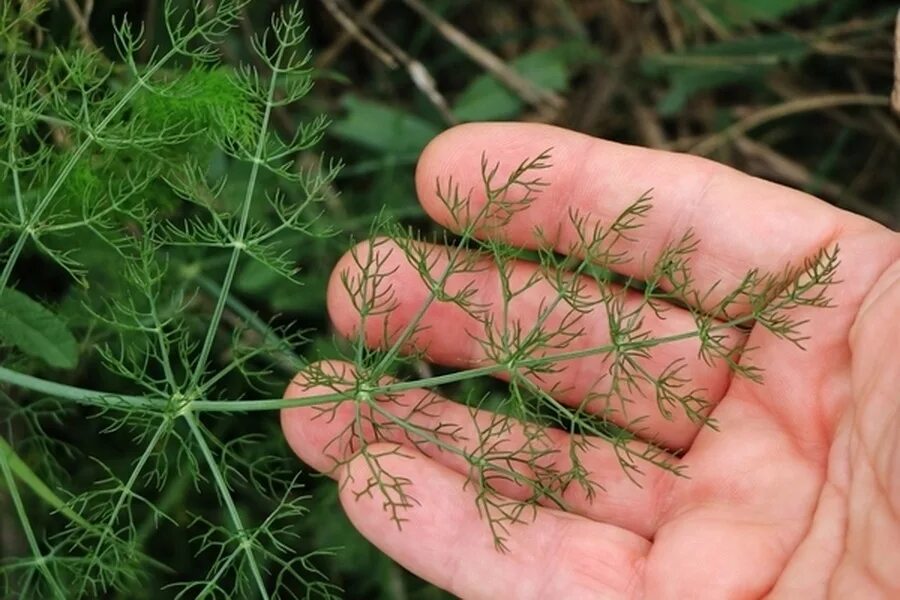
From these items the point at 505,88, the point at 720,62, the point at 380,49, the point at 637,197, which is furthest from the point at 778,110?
the point at 380,49

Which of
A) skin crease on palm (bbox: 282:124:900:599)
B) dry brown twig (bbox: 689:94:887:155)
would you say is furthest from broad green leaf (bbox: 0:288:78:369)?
dry brown twig (bbox: 689:94:887:155)

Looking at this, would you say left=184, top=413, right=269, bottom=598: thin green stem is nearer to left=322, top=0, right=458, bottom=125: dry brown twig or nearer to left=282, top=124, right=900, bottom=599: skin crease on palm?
left=282, top=124, right=900, bottom=599: skin crease on palm

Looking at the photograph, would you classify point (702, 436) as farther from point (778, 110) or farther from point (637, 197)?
point (778, 110)

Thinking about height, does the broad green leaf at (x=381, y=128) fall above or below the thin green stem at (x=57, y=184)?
below

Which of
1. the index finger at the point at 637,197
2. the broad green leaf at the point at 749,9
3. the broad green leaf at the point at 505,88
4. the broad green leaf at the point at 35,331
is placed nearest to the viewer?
the broad green leaf at the point at 35,331

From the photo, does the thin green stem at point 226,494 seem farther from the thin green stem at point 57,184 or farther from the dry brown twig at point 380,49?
the dry brown twig at point 380,49

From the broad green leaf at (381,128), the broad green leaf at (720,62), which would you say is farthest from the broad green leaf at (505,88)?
the broad green leaf at (720,62)

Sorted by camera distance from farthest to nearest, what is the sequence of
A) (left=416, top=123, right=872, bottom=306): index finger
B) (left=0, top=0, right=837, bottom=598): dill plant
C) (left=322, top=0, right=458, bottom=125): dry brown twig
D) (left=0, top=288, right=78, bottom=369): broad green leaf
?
1. (left=322, top=0, right=458, bottom=125): dry brown twig
2. (left=416, top=123, right=872, bottom=306): index finger
3. (left=0, top=288, right=78, bottom=369): broad green leaf
4. (left=0, top=0, right=837, bottom=598): dill plant

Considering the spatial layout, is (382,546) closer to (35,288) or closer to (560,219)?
(560,219)
